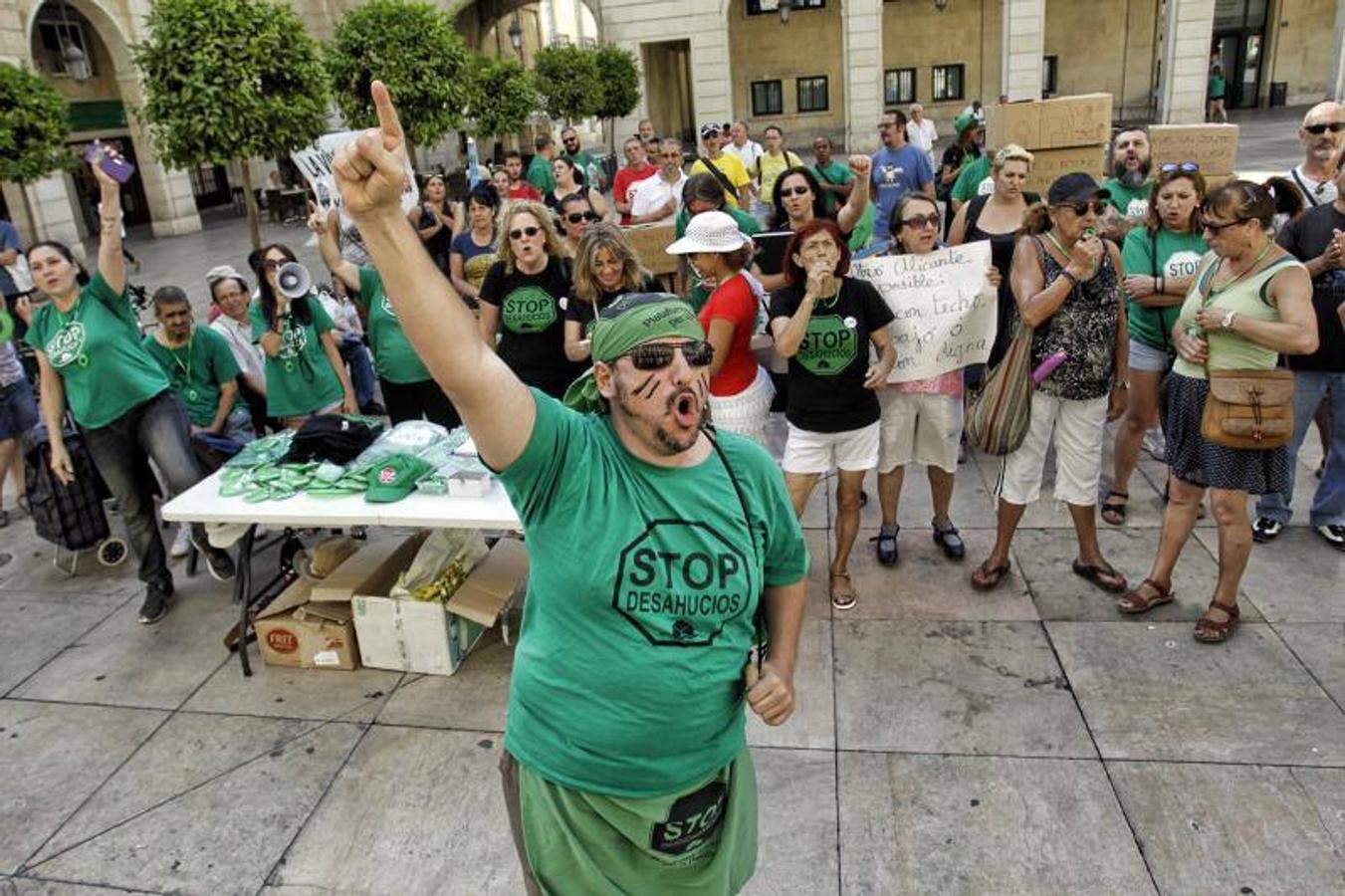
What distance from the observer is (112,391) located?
507cm

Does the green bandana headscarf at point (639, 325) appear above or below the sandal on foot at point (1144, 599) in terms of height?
above

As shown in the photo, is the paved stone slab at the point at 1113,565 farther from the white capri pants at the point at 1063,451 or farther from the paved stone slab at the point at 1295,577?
the white capri pants at the point at 1063,451

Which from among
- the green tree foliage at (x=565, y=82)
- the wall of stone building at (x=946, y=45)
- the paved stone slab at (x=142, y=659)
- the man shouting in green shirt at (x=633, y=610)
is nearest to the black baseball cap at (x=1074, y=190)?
→ the man shouting in green shirt at (x=633, y=610)

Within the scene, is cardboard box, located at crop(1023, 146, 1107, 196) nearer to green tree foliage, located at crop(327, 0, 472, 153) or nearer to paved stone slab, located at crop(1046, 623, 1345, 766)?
paved stone slab, located at crop(1046, 623, 1345, 766)

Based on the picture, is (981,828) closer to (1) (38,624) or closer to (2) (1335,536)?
(2) (1335,536)

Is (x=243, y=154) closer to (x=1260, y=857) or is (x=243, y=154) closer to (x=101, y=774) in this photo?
(x=101, y=774)

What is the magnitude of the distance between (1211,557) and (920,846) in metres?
2.84

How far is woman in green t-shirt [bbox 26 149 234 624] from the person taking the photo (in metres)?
4.89

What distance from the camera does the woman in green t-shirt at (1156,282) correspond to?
5.19 meters

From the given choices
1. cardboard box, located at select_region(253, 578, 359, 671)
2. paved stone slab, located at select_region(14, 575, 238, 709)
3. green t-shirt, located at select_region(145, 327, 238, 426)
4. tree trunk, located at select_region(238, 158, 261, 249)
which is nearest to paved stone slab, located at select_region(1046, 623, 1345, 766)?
cardboard box, located at select_region(253, 578, 359, 671)

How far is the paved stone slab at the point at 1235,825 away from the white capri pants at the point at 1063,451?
157 centimetres

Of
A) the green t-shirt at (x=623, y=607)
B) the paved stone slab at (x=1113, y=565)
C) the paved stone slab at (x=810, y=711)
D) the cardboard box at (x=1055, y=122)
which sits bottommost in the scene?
the paved stone slab at (x=810, y=711)

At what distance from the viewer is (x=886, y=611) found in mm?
4895

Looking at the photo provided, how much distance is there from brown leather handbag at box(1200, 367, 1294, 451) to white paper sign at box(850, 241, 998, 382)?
4.00 ft
